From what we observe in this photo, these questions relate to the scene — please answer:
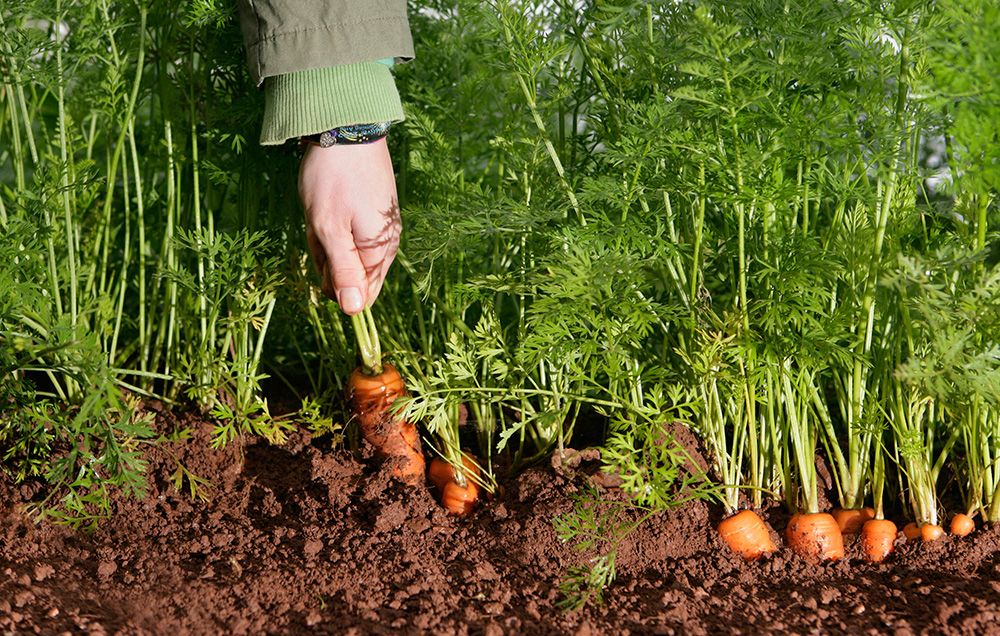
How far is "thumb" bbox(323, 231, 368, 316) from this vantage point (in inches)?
57.0

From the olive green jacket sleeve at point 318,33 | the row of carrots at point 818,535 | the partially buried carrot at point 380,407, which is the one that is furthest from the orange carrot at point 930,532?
the olive green jacket sleeve at point 318,33

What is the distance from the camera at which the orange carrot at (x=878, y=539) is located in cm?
152

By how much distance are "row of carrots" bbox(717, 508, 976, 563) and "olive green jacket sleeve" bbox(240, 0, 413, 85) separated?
83 cm

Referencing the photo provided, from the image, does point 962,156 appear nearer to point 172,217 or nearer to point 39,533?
point 172,217

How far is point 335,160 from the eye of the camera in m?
1.43

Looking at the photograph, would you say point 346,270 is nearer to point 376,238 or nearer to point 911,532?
point 376,238

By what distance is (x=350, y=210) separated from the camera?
143 cm

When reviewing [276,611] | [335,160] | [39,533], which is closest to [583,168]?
[335,160]

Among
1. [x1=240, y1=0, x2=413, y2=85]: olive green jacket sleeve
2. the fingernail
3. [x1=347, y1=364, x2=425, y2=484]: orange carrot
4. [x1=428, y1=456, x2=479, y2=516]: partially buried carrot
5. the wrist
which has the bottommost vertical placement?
[x1=428, y1=456, x2=479, y2=516]: partially buried carrot

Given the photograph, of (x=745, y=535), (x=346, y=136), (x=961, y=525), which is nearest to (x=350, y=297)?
(x=346, y=136)

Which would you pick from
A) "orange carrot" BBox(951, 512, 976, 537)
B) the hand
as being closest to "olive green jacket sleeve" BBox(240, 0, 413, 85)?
the hand

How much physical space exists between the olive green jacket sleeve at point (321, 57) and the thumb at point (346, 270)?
15cm

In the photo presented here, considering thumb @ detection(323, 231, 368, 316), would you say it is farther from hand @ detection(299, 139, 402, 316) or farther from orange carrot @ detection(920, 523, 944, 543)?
orange carrot @ detection(920, 523, 944, 543)

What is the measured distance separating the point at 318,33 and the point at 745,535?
0.91m
